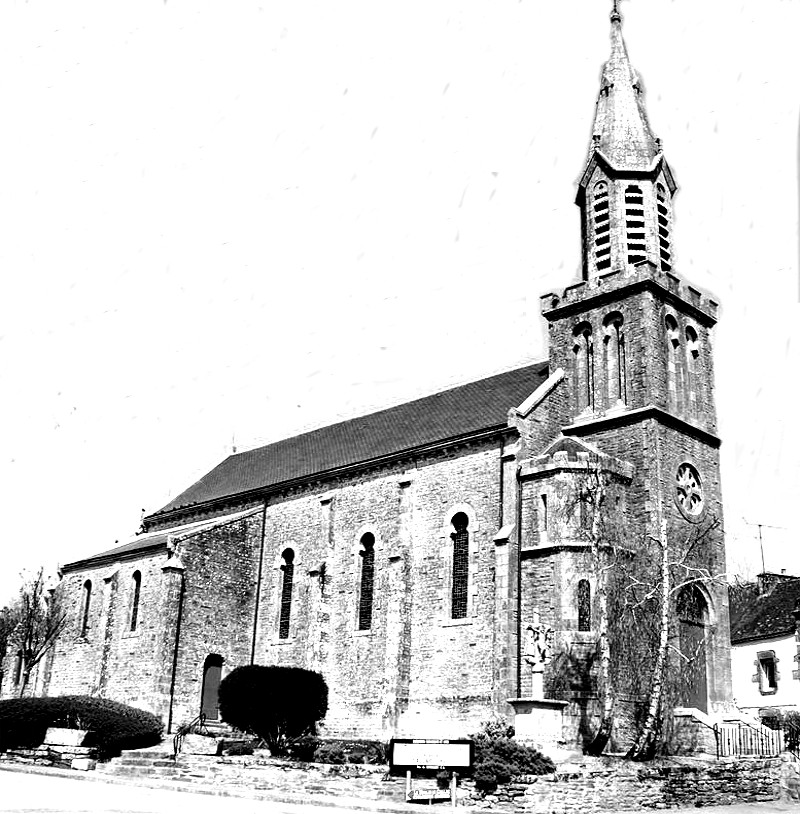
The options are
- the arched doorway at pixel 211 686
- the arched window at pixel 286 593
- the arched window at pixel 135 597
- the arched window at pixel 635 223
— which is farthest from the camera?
the arched window at pixel 135 597

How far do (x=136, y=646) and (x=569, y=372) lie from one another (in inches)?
767

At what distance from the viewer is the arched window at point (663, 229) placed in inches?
1291

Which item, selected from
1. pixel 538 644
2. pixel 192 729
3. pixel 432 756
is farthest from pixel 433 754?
pixel 192 729

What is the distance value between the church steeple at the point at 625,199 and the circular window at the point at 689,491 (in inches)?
272

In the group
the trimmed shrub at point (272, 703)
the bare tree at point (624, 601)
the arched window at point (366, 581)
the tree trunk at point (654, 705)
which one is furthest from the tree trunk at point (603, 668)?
the arched window at point (366, 581)

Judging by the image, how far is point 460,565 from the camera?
3122 cm

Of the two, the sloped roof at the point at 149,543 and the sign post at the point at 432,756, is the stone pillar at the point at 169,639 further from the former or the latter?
the sign post at the point at 432,756

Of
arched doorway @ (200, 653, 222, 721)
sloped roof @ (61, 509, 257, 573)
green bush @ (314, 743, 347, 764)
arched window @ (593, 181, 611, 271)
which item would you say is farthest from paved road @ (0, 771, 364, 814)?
arched window @ (593, 181, 611, 271)

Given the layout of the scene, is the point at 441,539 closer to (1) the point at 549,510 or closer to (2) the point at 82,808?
(1) the point at 549,510

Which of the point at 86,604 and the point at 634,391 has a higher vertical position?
the point at 634,391

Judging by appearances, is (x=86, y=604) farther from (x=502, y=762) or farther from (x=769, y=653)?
(x=769, y=653)

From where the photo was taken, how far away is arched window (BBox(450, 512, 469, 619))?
1209 inches

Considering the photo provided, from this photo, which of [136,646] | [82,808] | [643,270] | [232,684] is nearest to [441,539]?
[232,684]

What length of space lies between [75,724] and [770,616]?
3215 centimetres
